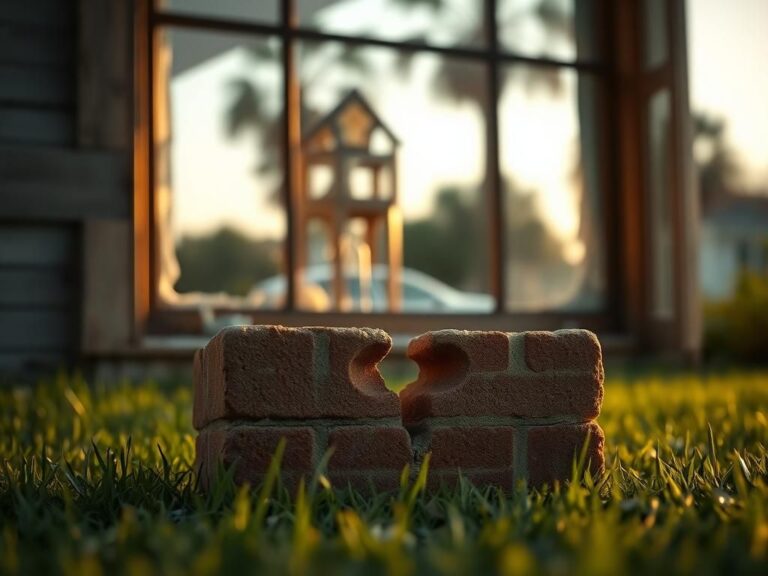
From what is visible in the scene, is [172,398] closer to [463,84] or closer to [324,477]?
[324,477]

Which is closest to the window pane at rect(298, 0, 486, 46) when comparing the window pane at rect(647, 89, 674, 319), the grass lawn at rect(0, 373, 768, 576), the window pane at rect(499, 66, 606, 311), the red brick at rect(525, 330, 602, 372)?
the window pane at rect(499, 66, 606, 311)

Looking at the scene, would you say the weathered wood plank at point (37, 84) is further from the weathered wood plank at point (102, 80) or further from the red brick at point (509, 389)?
the red brick at point (509, 389)

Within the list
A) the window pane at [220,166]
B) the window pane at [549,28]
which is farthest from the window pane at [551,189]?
the window pane at [220,166]

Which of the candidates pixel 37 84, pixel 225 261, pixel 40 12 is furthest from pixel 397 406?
pixel 225 261

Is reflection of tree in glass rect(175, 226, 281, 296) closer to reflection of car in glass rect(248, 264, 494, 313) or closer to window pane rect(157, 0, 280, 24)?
reflection of car in glass rect(248, 264, 494, 313)

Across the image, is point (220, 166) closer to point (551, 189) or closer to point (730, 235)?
point (551, 189)

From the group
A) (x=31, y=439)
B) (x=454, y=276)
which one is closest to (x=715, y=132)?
(x=454, y=276)
